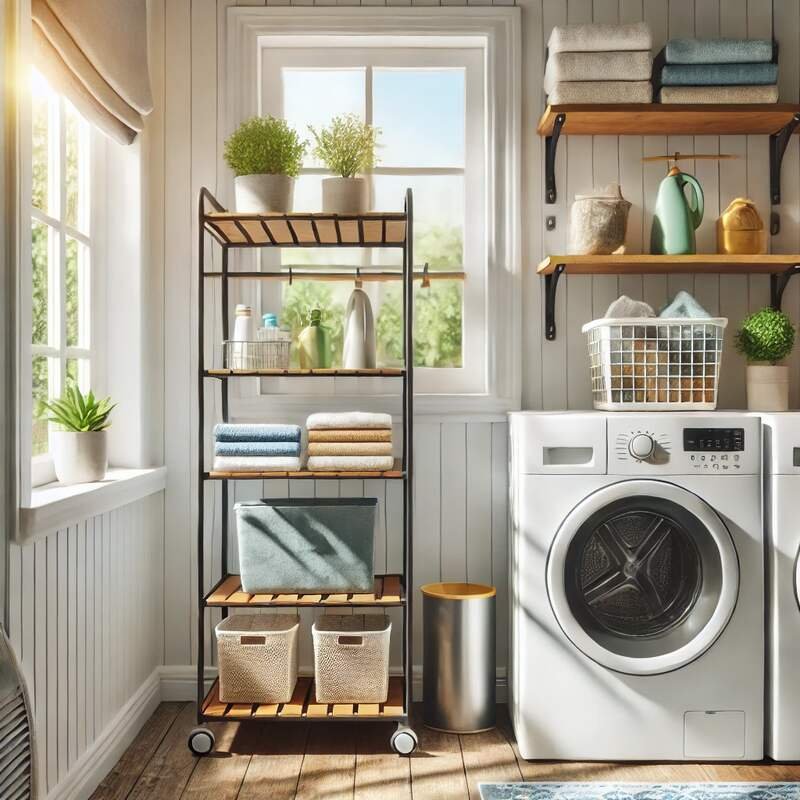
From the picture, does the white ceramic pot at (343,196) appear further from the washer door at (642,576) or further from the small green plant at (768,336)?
the small green plant at (768,336)

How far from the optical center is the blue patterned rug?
209 cm

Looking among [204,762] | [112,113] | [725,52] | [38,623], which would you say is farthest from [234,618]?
[725,52]

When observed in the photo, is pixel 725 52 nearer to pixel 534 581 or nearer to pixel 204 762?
pixel 534 581

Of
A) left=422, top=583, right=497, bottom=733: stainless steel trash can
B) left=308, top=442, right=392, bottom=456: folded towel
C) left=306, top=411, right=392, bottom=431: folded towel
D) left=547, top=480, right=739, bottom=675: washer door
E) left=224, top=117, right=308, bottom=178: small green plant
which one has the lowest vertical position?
left=422, top=583, right=497, bottom=733: stainless steel trash can

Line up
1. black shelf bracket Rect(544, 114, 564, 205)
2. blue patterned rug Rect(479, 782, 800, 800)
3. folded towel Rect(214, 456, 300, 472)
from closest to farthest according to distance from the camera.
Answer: blue patterned rug Rect(479, 782, 800, 800)
folded towel Rect(214, 456, 300, 472)
black shelf bracket Rect(544, 114, 564, 205)

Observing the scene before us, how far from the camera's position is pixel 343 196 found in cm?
238

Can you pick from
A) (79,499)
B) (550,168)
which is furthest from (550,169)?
(79,499)

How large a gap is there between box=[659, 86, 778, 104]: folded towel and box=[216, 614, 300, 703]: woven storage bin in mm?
1873

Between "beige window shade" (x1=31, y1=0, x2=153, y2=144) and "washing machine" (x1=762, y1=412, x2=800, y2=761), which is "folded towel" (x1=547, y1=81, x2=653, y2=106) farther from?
"beige window shade" (x1=31, y1=0, x2=153, y2=144)

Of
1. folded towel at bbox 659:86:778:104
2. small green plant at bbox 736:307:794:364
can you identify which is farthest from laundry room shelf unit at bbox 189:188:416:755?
small green plant at bbox 736:307:794:364

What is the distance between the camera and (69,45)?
1.97 m

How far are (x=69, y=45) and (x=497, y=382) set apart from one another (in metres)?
1.50

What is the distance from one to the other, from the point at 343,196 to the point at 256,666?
1.29 m

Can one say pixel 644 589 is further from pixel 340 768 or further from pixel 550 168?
pixel 550 168
